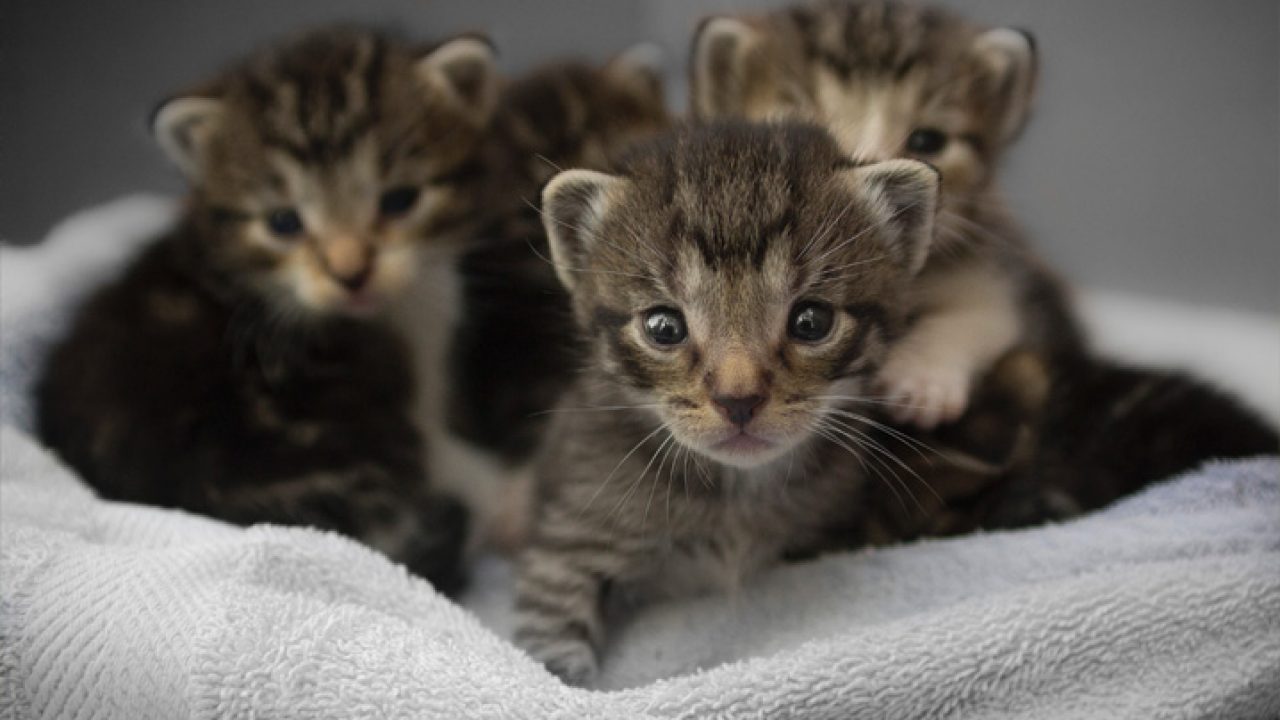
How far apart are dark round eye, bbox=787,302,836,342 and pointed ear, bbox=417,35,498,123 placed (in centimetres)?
90

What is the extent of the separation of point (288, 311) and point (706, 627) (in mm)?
893

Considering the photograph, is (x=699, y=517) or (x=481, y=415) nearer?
(x=699, y=517)

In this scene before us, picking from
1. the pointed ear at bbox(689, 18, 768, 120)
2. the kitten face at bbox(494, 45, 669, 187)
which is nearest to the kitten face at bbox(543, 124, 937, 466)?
the pointed ear at bbox(689, 18, 768, 120)

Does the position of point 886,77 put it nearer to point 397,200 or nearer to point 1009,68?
point 1009,68

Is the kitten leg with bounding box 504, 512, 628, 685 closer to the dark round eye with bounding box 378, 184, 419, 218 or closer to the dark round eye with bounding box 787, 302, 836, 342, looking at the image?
the dark round eye with bounding box 787, 302, 836, 342

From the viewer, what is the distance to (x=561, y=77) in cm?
209

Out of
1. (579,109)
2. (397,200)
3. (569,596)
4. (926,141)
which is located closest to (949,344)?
(926,141)

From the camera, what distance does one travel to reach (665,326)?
1.26 metres

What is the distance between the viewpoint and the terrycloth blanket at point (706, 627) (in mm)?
1090

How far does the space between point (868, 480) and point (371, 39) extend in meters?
1.16

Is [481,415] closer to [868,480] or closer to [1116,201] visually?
[868,480]

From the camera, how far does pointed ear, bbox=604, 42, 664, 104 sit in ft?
6.88

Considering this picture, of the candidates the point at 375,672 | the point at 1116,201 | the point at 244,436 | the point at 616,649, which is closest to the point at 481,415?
the point at 244,436

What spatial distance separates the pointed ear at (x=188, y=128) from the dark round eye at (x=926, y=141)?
1.13 metres
